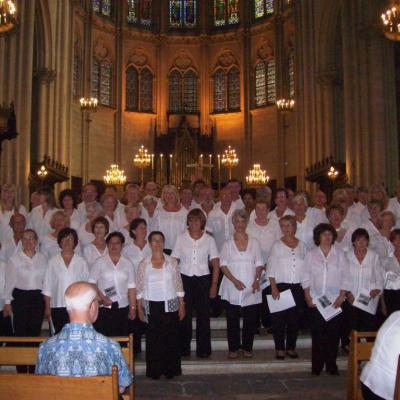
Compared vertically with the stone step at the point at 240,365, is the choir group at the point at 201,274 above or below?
above

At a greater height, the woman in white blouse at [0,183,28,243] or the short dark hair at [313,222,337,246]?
the woman in white blouse at [0,183,28,243]

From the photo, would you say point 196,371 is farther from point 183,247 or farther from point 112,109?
point 112,109

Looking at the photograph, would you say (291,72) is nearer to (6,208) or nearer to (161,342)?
(6,208)

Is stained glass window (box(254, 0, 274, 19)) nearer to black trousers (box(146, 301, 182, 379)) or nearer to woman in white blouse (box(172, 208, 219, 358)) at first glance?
woman in white blouse (box(172, 208, 219, 358))

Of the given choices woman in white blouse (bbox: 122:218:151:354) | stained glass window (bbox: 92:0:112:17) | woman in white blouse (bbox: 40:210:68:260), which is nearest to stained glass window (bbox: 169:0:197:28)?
stained glass window (bbox: 92:0:112:17)

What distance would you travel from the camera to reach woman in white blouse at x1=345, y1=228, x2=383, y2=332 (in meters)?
7.14

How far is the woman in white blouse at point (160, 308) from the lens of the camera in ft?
21.9

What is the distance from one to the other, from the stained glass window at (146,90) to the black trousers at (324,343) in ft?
86.7

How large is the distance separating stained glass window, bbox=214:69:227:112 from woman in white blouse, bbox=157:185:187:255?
80.0 ft

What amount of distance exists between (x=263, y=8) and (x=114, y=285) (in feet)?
91.2

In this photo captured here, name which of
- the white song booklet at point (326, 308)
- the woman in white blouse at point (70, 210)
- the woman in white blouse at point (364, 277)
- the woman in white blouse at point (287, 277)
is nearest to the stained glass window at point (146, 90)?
the woman in white blouse at point (70, 210)

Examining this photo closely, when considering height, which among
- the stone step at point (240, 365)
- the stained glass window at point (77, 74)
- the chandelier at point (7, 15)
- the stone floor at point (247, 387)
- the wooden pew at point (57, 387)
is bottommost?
the stone floor at point (247, 387)

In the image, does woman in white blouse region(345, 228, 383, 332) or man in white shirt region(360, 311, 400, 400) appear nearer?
man in white shirt region(360, 311, 400, 400)

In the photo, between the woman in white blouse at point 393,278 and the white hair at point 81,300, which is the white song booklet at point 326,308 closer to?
the woman in white blouse at point 393,278
